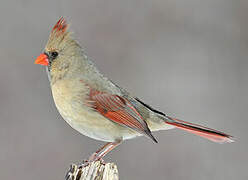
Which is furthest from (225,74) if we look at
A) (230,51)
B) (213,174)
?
(213,174)

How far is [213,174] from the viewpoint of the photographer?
5227 mm

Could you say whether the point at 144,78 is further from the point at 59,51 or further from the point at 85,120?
the point at 85,120

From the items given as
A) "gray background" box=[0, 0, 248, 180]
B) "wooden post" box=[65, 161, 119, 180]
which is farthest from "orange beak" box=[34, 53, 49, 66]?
"gray background" box=[0, 0, 248, 180]

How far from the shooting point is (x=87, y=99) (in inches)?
134

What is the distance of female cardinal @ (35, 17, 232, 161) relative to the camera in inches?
131

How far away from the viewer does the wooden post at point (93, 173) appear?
2.62 metres

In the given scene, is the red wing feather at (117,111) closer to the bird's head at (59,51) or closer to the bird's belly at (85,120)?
the bird's belly at (85,120)

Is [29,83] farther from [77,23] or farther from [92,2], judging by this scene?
[92,2]

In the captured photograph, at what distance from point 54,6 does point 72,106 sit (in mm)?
2849

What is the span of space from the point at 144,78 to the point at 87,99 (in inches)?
99.3

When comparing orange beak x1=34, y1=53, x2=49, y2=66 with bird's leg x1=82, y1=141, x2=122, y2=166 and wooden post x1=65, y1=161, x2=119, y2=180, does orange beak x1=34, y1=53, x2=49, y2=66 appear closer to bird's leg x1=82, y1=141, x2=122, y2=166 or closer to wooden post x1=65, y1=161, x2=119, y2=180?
bird's leg x1=82, y1=141, x2=122, y2=166

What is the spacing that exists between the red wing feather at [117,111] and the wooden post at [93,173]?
2.30 ft

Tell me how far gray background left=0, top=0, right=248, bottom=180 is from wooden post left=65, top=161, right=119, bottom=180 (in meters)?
2.31

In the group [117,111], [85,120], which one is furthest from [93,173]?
[117,111]
